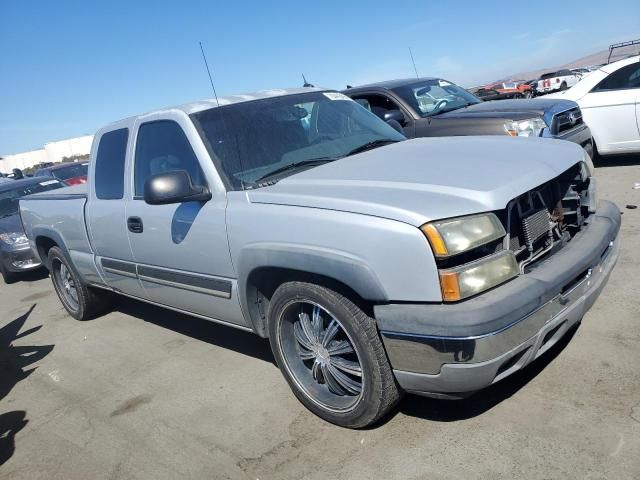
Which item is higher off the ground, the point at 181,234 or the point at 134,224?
the point at 134,224

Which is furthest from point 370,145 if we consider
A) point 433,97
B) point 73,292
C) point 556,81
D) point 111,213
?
point 556,81

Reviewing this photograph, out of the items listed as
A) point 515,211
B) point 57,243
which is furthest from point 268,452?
point 57,243

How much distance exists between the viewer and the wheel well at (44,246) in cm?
602

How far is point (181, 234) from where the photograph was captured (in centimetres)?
369

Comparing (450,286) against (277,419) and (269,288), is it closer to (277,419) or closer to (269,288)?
(269,288)

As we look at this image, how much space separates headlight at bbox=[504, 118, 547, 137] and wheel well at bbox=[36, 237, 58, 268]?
522 centimetres

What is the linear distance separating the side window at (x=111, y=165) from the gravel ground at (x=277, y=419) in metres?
1.38

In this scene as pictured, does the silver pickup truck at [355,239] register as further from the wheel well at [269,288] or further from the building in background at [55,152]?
the building in background at [55,152]

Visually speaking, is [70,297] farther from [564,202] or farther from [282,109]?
[564,202]

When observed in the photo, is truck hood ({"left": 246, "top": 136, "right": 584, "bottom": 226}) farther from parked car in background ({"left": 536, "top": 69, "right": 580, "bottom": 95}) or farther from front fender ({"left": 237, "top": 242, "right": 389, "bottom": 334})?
parked car in background ({"left": 536, "top": 69, "right": 580, "bottom": 95})

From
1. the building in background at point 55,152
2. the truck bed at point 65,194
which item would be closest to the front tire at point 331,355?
the truck bed at point 65,194

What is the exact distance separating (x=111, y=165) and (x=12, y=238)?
17.1ft

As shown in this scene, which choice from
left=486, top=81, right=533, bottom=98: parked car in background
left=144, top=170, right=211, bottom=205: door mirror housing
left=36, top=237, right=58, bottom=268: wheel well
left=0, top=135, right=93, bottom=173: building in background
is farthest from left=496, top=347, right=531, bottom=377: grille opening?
left=0, top=135, right=93, bottom=173: building in background

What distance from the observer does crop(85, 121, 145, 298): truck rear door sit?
14.5 ft
